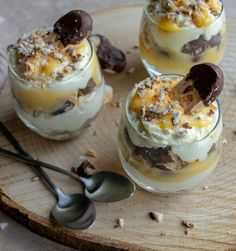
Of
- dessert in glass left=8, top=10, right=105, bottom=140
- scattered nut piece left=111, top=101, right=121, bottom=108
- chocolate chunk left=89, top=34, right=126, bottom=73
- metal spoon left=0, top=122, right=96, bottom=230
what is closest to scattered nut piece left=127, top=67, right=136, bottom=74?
chocolate chunk left=89, top=34, right=126, bottom=73

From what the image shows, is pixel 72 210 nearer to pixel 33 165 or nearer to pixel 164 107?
pixel 33 165

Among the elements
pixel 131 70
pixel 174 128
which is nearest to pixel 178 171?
pixel 174 128

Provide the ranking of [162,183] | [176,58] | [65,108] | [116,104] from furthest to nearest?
[116,104] → [176,58] → [65,108] → [162,183]

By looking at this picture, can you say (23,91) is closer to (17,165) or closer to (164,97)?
(17,165)

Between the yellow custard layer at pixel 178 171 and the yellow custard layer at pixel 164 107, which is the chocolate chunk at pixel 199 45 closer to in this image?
the yellow custard layer at pixel 164 107

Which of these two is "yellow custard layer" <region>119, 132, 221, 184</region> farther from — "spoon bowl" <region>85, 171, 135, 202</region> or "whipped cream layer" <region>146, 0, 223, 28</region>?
"whipped cream layer" <region>146, 0, 223, 28</region>

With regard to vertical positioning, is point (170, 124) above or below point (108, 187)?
above

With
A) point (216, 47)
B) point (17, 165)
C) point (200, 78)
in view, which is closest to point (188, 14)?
point (216, 47)
